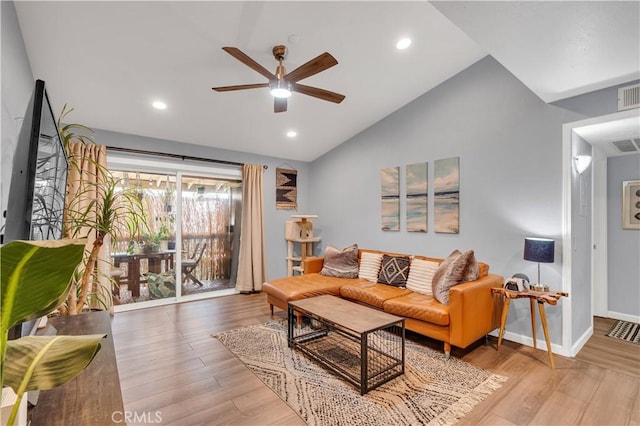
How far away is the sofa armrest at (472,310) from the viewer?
2.57 metres

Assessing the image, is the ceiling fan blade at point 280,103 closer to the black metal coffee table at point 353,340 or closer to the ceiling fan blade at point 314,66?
the ceiling fan blade at point 314,66

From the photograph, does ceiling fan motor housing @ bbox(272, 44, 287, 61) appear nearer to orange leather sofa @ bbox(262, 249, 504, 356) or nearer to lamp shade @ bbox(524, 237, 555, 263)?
orange leather sofa @ bbox(262, 249, 504, 356)

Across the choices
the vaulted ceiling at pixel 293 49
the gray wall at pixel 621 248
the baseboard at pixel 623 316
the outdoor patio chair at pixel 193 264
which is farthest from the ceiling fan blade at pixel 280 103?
the baseboard at pixel 623 316

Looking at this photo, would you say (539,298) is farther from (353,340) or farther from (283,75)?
→ (283,75)

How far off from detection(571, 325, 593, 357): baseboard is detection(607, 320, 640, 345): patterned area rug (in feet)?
0.77

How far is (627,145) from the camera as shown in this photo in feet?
10.4

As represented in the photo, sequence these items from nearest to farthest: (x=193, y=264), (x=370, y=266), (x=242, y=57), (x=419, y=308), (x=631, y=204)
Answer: (x=242, y=57) < (x=419, y=308) < (x=631, y=204) < (x=370, y=266) < (x=193, y=264)

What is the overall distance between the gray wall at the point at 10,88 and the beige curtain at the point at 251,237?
302 cm

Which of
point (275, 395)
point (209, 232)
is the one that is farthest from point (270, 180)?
point (275, 395)

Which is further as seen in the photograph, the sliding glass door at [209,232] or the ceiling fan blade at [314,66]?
the sliding glass door at [209,232]

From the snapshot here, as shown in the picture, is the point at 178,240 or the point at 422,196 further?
the point at 178,240

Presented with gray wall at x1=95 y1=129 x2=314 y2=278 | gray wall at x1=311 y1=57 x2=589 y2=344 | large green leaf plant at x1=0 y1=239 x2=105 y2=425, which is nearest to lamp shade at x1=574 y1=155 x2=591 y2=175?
gray wall at x1=311 y1=57 x2=589 y2=344

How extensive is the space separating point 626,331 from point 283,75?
14.7ft

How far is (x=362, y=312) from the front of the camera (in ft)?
8.62
